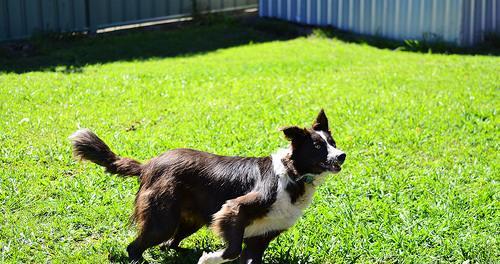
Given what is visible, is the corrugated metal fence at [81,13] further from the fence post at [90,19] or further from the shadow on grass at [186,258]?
the shadow on grass at [186,258]

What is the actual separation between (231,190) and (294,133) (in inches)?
24.1

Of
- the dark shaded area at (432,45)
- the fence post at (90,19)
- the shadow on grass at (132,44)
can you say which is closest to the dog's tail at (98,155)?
the shadow on grass at (132,44)

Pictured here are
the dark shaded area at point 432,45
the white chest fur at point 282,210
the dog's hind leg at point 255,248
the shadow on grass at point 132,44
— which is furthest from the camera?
the dark shaded area at point 432,45

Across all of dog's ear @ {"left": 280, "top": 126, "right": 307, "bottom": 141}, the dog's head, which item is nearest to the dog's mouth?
the dog's head

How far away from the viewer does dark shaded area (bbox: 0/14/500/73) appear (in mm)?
11930

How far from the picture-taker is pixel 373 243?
5812 millimetres

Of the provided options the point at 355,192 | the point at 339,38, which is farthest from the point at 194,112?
the point at 339,38

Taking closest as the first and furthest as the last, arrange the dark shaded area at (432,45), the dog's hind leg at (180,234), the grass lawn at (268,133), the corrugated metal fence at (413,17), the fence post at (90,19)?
the dog's hind leg at (180,234)
the grass lawn at (268,133)
the dark shaded area at (432,45)
the corrugated metal fence at (413,17)
the fence post at (90,19)

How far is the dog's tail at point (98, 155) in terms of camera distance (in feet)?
18.0

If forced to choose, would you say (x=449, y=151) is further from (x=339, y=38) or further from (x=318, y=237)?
(x=339, y=38)

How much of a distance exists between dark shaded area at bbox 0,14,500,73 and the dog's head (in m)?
6.71

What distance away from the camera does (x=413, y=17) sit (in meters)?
13.6

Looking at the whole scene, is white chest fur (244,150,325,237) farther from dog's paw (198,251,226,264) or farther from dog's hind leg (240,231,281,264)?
dog's paw (198,251,226,264)

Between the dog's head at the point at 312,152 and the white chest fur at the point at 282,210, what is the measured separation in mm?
100
